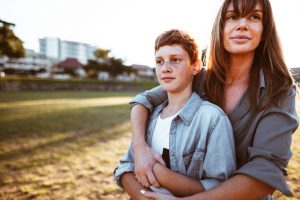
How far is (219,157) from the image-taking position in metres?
1.52

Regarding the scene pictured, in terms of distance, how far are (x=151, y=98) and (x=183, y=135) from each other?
1.91ft

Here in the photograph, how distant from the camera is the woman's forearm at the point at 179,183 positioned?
5.14 feet

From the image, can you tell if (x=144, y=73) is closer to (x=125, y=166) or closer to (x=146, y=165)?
(x=125, y=166)

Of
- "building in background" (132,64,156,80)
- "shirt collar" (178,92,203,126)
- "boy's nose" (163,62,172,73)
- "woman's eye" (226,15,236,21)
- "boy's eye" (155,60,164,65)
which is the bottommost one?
"shirt collar" (178,92,203,126)

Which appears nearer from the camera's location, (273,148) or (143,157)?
(273,148)

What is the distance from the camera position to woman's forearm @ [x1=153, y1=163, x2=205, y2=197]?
1.57 m

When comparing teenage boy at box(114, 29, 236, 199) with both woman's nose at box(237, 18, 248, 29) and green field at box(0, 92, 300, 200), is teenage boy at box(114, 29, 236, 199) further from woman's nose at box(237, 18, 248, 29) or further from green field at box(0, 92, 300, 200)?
green field at box(0, 92, 300, 200)

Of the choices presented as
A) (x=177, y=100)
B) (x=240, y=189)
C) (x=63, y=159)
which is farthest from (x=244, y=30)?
(x=63, y=159)

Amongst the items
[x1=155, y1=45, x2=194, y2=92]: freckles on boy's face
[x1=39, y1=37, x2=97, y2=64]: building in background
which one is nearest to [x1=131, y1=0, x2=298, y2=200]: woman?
[x1=155, y1=45, x2=194, y2=92]: freckles on boy's face

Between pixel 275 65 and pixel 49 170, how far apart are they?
396 centimetres

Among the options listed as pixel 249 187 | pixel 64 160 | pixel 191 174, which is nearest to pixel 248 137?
pixel 249 187

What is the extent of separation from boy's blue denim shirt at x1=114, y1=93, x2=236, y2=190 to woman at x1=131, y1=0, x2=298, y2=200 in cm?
10

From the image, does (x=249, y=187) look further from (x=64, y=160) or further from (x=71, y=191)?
(x=64, y=160)

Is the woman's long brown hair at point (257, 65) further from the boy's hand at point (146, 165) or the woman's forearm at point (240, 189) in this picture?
the boy's hand at point (146, 165)
